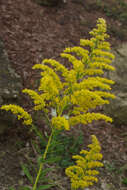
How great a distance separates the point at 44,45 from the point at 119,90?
2.36 metres

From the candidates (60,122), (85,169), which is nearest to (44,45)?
(85,169)

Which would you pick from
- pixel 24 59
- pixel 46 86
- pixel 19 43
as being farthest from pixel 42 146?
pixel 19 43

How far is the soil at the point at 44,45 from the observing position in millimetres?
3975

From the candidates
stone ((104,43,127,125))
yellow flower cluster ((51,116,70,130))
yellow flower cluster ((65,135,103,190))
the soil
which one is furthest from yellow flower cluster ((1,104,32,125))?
stone ((104,43,127,125))

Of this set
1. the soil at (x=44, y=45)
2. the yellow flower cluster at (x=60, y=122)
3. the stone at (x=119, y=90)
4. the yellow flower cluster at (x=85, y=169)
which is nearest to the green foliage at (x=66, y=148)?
the soil at (x=44, y=45)

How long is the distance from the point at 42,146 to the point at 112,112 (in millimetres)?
2053

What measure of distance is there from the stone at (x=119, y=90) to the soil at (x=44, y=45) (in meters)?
0.27

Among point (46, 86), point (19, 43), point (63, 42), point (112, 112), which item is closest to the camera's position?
point (46, 86)

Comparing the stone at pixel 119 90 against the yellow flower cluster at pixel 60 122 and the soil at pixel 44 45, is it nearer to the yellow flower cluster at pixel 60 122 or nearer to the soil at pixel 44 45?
the soil at pixel 44 45

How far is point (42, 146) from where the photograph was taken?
422 cm

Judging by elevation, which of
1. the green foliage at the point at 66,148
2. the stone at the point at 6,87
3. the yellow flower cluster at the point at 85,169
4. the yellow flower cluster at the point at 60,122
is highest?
the yellow flower cluster at the point at 60,122

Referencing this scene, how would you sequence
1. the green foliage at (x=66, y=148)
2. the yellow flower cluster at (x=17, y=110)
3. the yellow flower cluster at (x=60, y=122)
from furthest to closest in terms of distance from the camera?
the green foliage at (x=66, y=148), the yellow flower cluster at (x=17, y=110), the yellow flower cluster at (x=60, y=122)

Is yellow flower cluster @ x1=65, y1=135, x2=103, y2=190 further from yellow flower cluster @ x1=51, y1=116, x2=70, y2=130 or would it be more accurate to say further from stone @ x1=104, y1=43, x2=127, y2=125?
stone @ x1=104, y1=43, x2=127, y2=125

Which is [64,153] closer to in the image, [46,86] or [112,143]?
[112,143]
